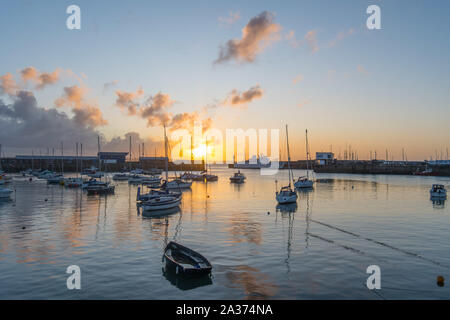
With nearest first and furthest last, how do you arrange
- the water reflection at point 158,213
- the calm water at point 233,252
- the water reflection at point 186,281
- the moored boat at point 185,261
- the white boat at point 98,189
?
the calm water at point 233,252
the water reflection at point 186,281
the moored boat at point 185,261
the water reflection at point 158,213
the white boat at point 98,189

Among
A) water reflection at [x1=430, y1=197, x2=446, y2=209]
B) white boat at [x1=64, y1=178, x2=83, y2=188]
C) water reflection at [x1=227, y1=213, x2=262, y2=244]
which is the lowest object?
water reflection at [x1=430, y1=197, x2=446, y2=209]

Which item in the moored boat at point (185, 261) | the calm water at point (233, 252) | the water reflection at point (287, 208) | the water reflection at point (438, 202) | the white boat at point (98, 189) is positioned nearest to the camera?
the calm water at point (233, 252)

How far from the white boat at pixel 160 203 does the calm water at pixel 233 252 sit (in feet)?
6.12

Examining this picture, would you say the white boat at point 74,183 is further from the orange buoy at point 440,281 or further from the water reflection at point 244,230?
the orange buoy at point 440,281

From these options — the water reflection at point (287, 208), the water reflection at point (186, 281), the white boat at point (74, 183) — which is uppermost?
the white boat at point (74, 183)

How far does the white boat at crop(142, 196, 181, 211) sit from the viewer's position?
48.1 metres

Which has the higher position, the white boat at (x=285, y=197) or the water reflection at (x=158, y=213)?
the white boat at (x=285, y=197)

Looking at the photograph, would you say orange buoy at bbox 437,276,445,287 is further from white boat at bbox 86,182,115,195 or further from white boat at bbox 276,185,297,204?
white boat at bbox 86,182,115,195

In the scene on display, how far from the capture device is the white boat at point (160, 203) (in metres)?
48.1

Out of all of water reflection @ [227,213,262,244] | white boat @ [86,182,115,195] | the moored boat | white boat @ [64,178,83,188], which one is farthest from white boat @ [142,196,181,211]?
white boat @ [64,178,83,188]

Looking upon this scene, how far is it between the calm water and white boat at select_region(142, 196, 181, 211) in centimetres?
187

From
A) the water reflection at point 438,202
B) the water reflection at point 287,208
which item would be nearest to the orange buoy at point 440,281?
the water reflection at point 287,208

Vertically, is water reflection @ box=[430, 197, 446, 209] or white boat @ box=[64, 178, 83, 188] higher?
white boat @ box=[64, 178, 83, 188]

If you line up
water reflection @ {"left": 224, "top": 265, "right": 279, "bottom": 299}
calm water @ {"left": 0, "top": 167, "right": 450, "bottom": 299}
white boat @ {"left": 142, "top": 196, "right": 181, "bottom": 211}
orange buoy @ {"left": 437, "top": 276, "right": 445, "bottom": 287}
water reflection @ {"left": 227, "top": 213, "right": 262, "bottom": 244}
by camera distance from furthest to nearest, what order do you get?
white boat @ {"left": 142, "top": 196, "right": 181, "bottom": 211} → water reflection @ {"left": 227, "top": 213, "right": 262, "bottom": 244} → orange buoy @ {"left": 437, "top": 276, "right": 445, "bottom": 287} → calm water @ {"left": 0, "top": 167, "right": 450, "bottom": 299} → water reflection @ {"left": 224, "top": 265, "right": 279, "bottom": 299}
